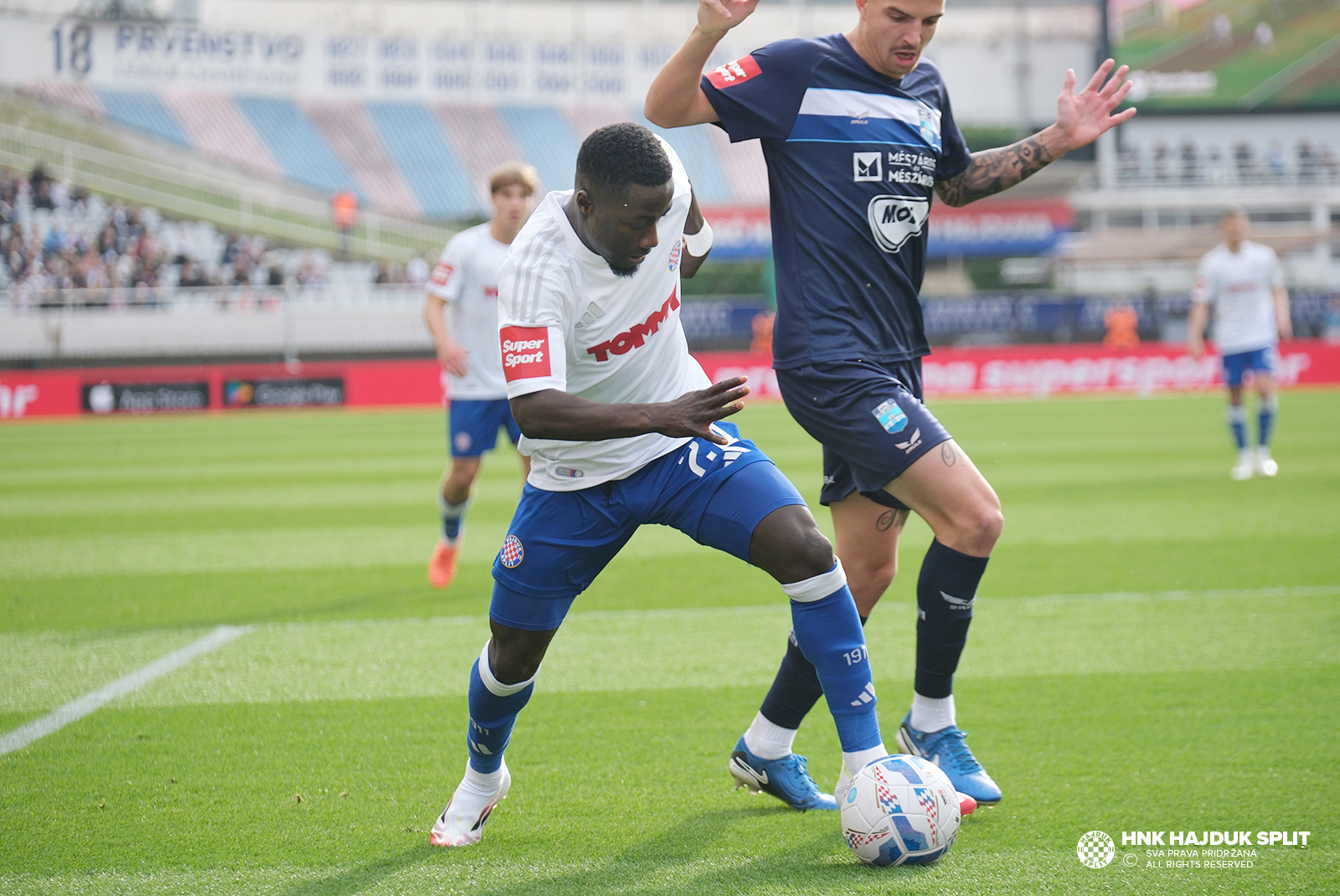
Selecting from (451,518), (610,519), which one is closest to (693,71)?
(610,519)

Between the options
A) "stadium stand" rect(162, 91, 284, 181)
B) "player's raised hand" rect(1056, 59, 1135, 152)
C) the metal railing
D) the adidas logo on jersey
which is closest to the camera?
the adidas logo on jersey

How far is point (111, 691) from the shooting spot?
16.5 ft

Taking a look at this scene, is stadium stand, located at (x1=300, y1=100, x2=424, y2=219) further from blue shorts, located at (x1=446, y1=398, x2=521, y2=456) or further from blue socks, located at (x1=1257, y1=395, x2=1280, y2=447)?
blue shorts, located at (x1=446, y1=398, x2=521, y2=456)

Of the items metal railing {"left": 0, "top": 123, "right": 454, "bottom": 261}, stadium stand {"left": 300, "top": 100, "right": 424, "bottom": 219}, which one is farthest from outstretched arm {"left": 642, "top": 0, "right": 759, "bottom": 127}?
stadium stand {"left": 300, "top": 100, "right": 424, "bottom": 219}

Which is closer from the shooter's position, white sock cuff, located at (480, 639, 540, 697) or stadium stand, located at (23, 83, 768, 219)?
white sock cuff, located at (480, 639, 540, 697)

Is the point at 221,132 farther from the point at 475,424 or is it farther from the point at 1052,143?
the point at 1052,143

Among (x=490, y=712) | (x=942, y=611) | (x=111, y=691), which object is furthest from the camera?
(x=111, y=691)

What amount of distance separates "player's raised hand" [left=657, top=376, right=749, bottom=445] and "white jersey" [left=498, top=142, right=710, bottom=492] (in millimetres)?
316

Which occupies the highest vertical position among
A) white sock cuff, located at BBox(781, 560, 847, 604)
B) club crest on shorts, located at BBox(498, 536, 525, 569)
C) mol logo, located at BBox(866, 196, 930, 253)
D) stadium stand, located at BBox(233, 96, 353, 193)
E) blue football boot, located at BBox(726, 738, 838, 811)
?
stadium stand, located at BBox(233, 96, 353, 193)

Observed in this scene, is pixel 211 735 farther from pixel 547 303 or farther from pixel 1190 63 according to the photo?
pixel 1190 63

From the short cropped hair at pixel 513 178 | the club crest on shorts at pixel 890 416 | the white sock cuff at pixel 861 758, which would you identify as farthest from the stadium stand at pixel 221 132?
the white sock cuff at pixel 861 758

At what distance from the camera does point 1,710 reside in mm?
4781

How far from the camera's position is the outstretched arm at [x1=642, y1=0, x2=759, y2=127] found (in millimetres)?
3176

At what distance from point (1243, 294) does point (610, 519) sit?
399 inches
